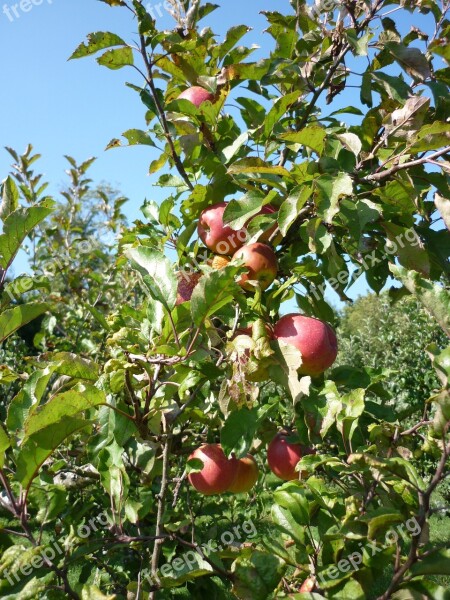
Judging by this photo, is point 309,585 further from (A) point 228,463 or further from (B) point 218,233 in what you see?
(B) point 218,233

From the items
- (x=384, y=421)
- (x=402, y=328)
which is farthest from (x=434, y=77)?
(x=402, y=328)

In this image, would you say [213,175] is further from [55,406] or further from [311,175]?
[55,406]

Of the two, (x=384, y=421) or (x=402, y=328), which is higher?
(x=384, y=421)

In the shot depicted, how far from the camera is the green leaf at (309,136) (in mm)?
1138

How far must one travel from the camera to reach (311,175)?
3.99 ft

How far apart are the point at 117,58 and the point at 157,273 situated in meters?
0.71

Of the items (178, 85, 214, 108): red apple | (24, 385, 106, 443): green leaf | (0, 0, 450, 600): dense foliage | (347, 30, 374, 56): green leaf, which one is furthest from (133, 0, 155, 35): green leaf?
(24, 385, 106, 443): green leaf

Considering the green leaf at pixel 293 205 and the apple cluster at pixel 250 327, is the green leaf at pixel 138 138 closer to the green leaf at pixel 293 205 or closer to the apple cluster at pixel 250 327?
the apple cluster at pixel 250 327

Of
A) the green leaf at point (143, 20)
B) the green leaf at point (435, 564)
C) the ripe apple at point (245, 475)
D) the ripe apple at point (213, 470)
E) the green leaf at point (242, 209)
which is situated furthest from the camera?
the ripe apple at point (245, 475)

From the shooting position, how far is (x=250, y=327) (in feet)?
4.29

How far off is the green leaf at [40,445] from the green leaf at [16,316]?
0.83 feet

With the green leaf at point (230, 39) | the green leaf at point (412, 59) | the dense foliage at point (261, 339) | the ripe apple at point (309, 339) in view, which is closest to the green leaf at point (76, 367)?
the dense foliage at point (261, 339)

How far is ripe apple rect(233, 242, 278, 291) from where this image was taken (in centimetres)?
128

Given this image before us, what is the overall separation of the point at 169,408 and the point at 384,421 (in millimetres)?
507
